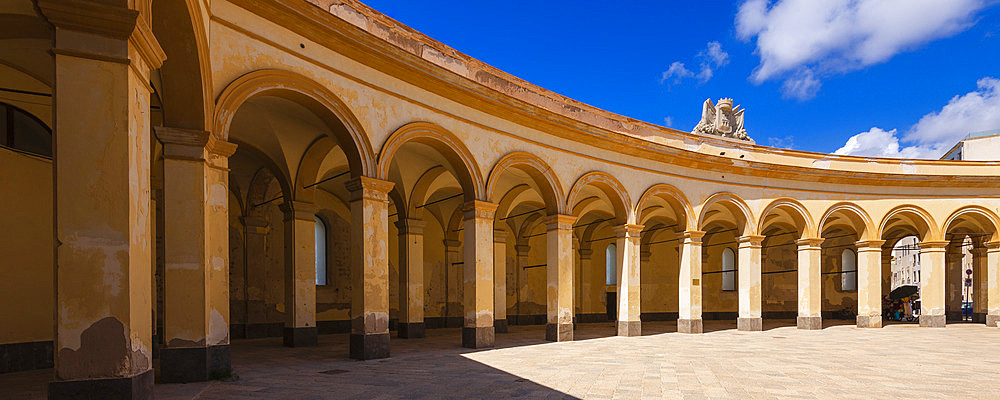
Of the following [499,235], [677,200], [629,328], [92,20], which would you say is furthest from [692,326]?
[92,20]

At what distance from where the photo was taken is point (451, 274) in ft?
72.4

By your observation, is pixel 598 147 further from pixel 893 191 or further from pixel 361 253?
pixel 893 191

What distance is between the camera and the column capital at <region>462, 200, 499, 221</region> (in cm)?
1390

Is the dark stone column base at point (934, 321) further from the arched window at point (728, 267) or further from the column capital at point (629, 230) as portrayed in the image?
the column capital at point (629, 230)

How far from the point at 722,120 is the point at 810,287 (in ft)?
22.8

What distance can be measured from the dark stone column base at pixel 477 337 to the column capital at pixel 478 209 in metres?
2.65

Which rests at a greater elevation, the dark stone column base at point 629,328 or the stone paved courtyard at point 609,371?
the stone paved courtyard at point 609,371

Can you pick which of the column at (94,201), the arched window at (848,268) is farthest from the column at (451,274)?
the arched window at (848,268)

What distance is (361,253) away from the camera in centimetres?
1129

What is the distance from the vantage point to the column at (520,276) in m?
24.9

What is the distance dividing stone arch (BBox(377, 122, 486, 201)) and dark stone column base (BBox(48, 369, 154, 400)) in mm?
6833

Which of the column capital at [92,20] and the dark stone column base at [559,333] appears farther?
the dark stone column base at [559,333]

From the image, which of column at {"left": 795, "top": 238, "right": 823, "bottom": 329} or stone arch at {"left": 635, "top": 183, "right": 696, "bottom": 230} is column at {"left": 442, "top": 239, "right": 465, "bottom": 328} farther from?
column at {"left": 795, "top": 238, "right": 823, "bottom": 329}

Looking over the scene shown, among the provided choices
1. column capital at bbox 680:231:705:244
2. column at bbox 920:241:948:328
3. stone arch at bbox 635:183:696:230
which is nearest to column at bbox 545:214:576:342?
stone arch at bbox 635:183:696:230
